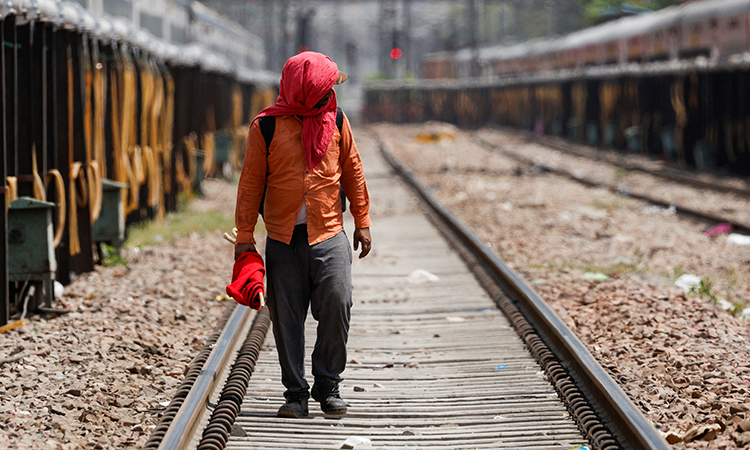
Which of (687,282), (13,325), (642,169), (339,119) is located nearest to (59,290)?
(13,325)

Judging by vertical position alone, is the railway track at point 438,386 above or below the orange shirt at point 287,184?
below

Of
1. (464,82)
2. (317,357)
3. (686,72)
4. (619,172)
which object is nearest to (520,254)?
(317,357)

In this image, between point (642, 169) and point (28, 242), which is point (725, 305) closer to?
point (28, 242)

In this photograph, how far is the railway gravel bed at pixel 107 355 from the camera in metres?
4.43

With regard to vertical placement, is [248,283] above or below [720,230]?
above

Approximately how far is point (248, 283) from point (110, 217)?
5.26 m

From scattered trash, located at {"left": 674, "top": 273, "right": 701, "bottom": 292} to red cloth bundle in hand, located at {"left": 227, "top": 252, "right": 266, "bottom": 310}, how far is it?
→ 17.3 ft

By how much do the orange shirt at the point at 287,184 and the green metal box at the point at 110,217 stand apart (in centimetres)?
510

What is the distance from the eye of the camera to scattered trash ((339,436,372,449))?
14.1 ft

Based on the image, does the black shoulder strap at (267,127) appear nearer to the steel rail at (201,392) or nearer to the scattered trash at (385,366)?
the steel rail at (201,392)

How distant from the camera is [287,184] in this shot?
438 cm

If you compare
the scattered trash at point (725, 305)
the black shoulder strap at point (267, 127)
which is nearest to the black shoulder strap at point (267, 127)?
the black shoulder strap at point (267, 127)

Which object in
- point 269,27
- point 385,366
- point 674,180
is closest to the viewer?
point 385,366

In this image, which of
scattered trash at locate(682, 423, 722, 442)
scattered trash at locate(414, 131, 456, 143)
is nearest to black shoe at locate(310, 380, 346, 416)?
scattered trash at locate(682, 423, 722, 442)
